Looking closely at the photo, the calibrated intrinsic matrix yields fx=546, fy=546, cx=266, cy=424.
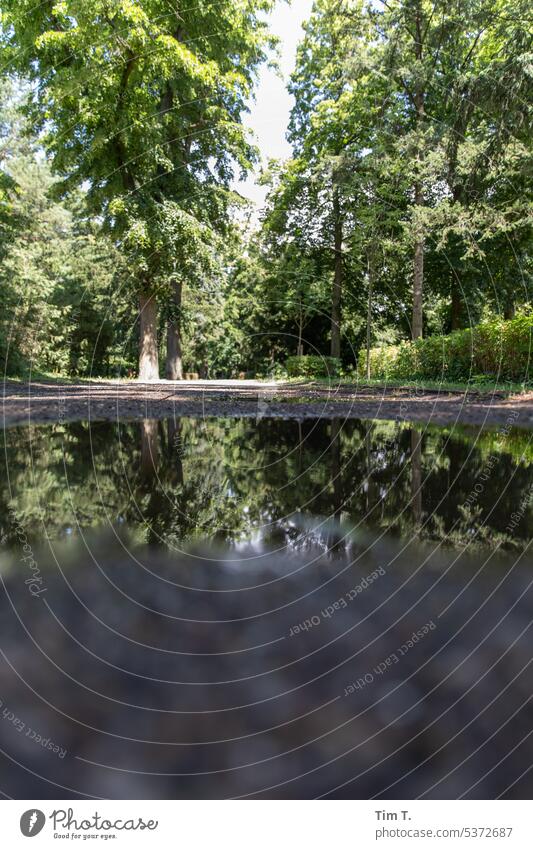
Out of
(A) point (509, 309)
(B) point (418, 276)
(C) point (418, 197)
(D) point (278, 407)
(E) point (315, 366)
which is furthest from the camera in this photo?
(E) point (315, 366)

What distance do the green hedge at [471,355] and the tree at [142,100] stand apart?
990 centimetres

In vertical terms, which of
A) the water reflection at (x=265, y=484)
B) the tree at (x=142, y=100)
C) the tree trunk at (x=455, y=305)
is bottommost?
the water reflection at (x=265, y=484)

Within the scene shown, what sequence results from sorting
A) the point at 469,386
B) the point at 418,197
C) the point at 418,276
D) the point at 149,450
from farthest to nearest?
the point at 418,276 < the point at 418,197 < the point at 469,386 < the point at 149,450

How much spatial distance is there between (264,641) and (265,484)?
11.0 ft

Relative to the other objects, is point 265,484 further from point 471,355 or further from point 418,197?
point 418,197

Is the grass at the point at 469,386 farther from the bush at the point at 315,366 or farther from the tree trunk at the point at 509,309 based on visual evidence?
the tree trunk at the point at 509,309

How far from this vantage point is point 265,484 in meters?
6.08

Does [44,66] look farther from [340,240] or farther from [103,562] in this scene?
[103,562]

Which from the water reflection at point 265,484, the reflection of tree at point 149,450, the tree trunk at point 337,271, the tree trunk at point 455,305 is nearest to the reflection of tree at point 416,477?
the water reflection at point 265,484

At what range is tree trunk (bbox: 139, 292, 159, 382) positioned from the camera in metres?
23.4

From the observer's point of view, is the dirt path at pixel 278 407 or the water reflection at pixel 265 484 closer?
the water reflection at pixel 265 484

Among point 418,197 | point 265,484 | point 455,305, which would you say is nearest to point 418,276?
point 418,197

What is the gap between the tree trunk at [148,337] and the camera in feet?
76.9

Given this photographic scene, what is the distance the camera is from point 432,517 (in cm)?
465
